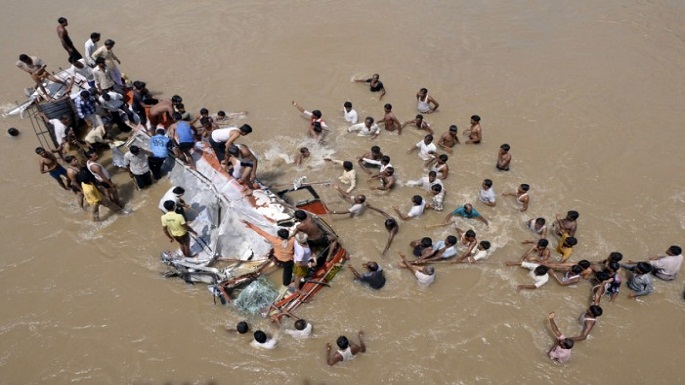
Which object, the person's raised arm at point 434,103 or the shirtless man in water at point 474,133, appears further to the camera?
the person's raised arm at point 434,103

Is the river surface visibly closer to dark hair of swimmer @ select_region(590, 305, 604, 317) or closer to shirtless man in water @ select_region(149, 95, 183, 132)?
dark hair of swimmer @ select_region(590, 305, 604, 317)

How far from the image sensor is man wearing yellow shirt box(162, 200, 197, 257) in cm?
910

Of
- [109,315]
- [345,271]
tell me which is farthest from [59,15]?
[345,271]

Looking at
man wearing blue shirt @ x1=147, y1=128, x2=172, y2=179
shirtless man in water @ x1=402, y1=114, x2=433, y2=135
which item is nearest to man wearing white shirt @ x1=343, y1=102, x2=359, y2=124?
shirtless man in water @ x1=402, y1=114, x2=433, y2=135

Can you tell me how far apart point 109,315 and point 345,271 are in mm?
4498

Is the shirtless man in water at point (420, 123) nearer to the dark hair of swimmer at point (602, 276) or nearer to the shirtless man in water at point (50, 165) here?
the dark hair of swimmer at point (602, 276)

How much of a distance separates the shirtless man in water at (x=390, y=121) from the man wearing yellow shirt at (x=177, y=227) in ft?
19.4

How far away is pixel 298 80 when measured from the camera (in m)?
15.4

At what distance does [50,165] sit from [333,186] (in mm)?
6229

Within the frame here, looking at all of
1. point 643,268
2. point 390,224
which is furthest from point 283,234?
point 643,268

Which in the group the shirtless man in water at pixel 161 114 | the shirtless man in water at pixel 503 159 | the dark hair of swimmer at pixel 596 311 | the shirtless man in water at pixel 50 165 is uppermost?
the shirtless man in water at pixel 161 114

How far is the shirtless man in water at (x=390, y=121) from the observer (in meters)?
13.0

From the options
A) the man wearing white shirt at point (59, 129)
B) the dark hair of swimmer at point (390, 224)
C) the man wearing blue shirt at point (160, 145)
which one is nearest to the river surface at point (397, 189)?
the dark hair of swimmer at point (390, 224)

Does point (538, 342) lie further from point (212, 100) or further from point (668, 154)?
point (212, 100)
